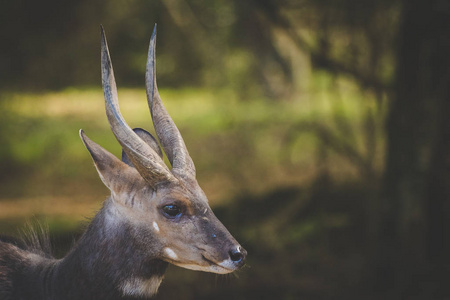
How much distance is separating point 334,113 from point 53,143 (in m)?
7.46

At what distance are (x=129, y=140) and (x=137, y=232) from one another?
573mm

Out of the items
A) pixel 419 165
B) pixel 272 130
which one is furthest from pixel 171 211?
pixel 272 130

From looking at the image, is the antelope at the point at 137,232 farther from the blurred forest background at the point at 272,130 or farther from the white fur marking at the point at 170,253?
the blurred forest background at the point at 272,130

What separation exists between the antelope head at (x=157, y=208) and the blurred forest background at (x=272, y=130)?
3.06 ft

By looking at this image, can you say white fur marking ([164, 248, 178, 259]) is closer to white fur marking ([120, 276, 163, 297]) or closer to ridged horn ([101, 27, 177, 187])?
white fur marking ([120, 276, 163, 297])

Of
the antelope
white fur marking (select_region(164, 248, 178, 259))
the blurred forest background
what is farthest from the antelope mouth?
the blurred forest background

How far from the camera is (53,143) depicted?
14.2m

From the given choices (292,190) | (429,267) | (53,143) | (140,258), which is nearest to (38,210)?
(53,143)

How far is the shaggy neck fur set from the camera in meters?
3.95

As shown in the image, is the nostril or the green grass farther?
the green grass

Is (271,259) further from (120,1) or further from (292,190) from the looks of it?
(120,1)

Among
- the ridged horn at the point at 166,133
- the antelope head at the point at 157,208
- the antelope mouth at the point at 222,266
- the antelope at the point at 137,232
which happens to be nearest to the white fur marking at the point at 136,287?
the antelope at the point at 137,232

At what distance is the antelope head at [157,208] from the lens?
3893 mm

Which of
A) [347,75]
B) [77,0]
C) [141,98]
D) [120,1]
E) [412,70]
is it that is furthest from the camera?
[141,98]
